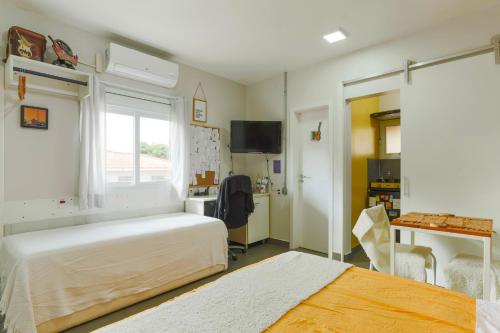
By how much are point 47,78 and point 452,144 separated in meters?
4.03

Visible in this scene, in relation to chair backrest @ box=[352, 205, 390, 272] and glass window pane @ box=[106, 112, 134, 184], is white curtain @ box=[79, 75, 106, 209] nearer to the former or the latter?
glass window pane @ box=[106, 112, 134, 184]

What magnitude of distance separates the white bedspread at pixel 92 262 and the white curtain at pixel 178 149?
2.27 feet

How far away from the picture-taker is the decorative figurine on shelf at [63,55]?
8.64 feet

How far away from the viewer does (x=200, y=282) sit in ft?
9.93

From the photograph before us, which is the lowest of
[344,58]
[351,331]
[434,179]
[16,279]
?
[16,279]

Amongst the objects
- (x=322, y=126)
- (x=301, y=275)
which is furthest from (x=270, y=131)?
(x=301, y=275)

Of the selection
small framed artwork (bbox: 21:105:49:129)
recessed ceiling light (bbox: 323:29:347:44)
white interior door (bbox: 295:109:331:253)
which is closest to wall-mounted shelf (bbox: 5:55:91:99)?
small framed artwork (bbox: 21:105:49:129)

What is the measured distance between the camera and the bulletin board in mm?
4051

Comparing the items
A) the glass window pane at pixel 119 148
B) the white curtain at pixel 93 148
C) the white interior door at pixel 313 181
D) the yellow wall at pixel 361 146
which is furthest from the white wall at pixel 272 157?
the white curtain at pixel 93 148

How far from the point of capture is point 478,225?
216 centimetres

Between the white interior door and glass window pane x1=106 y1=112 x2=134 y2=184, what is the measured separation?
94.1 inches

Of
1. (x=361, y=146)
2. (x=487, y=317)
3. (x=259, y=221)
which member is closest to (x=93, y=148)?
(x=259, y=221)

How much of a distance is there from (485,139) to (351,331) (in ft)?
8.31

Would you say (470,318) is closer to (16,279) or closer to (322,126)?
(16,279)
